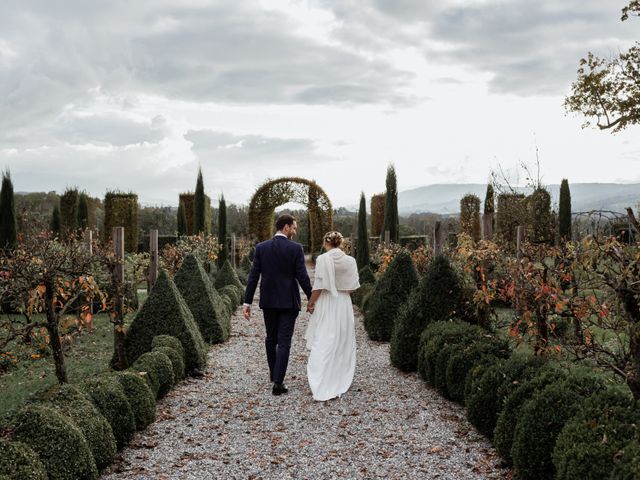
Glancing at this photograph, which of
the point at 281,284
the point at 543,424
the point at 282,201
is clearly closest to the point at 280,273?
the point at 281,284

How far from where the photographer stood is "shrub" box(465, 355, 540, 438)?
4227 mm

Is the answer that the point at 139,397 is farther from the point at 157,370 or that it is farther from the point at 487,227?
the point at 487,227

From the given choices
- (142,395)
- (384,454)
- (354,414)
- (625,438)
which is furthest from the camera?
(354,414)

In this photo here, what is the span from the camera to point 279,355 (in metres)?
5.64

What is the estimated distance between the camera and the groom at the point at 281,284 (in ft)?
18.5

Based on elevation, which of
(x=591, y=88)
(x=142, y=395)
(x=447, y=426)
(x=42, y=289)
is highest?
A: (x=591, y=88)

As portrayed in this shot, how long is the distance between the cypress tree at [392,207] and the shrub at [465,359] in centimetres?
1430

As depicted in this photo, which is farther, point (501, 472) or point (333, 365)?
point (333, 365)

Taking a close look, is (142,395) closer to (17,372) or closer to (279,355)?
(279,355)

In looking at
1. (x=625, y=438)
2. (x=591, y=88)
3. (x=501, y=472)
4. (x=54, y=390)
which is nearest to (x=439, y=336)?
(x=501, y=472)

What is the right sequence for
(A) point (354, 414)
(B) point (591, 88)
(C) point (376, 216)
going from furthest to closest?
(C) point (376, 216) → (B) point (591, 88) → (A) point (354, 414)

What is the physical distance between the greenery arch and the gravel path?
56.4 ft

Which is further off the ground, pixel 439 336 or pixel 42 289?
pixel 42 289

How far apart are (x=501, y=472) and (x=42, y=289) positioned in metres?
3.80
